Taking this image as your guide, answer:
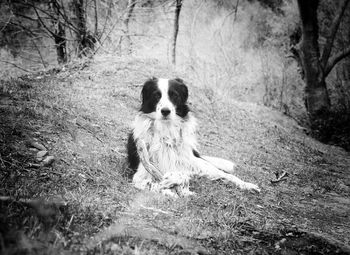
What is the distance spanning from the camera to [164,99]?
471cm

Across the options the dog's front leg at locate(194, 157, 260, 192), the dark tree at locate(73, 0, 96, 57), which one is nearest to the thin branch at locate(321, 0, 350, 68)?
the dark tree at locate(73, 0, 96, 57)

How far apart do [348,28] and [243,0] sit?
224 inches

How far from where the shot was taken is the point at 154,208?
3.62 metres

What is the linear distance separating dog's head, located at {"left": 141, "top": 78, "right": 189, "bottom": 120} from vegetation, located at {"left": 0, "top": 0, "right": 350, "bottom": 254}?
943 millimetres

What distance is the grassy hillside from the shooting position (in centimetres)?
251

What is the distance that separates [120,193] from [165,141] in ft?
3.71

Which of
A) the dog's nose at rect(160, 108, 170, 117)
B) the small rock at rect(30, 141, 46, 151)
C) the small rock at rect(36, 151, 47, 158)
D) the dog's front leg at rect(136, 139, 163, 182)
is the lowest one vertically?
the dog's front leg at rect(136, 139, 163, 182)

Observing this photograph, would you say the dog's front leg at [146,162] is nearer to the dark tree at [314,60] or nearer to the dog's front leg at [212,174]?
the dog's front leg at [212,174]

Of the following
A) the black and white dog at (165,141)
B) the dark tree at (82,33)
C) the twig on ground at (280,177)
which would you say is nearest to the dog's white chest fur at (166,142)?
the black and white dog at (165,141)

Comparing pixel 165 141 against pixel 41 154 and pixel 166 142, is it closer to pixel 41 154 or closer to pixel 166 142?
pixel 166 142

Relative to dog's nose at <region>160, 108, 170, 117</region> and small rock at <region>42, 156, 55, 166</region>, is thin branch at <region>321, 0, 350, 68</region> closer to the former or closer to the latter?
dog's nose at <region>160, 108, 170, 117</region>

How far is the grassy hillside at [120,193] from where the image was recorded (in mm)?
2512

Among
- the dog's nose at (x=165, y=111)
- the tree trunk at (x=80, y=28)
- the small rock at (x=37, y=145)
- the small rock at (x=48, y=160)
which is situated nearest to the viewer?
the small rock at (x=48, y=160)

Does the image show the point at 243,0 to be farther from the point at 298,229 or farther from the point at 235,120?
the point at 298,229
